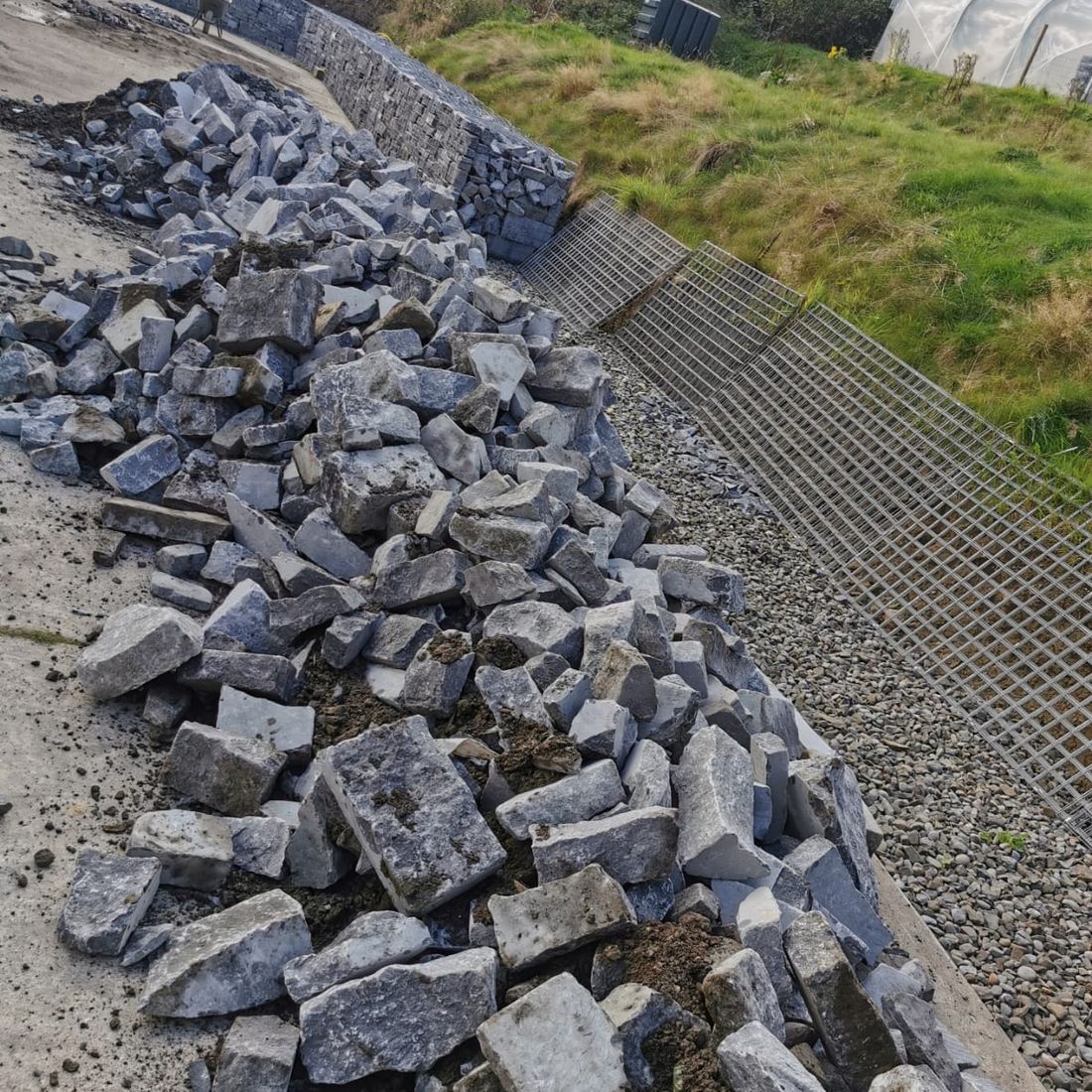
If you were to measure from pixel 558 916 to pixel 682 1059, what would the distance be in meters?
0.53

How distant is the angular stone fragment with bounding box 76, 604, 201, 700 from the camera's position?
3703mm

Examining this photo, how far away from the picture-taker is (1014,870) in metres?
4.80

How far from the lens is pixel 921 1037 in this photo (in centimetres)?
310

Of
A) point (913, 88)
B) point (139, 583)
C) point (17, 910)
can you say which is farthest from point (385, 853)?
point (913, 88)

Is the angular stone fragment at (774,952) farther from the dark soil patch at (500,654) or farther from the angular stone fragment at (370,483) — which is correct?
the angular stone fragment at (370,483)

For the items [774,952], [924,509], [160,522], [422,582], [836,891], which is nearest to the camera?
[774,952]

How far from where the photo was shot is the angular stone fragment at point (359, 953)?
278 centimetres

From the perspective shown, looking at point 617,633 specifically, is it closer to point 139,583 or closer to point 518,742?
point 518,742

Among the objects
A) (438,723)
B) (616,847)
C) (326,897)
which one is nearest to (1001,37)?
(438,723)

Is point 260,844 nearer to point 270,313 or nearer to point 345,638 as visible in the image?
point 345,638

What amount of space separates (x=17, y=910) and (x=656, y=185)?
469 inches

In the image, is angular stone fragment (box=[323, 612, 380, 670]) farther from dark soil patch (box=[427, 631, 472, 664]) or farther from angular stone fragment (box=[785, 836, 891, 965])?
angular stone fragment (box=[785, 836, 891, 965])

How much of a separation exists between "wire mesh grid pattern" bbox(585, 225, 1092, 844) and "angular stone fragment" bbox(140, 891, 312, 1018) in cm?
437

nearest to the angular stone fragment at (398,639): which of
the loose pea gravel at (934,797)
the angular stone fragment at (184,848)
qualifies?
the angular stone fragment at (184,848)
